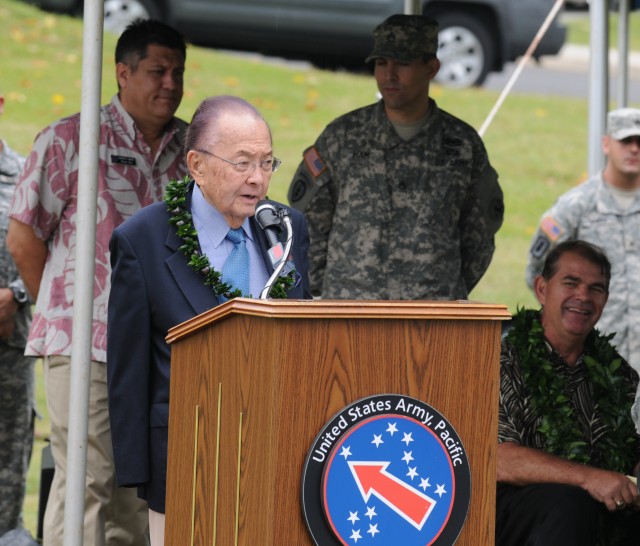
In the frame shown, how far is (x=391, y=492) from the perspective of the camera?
305 centimetres

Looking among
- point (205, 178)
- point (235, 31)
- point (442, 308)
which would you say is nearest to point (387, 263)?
point (205, 178)

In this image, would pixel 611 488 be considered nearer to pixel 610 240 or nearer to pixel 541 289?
pixel 541 289

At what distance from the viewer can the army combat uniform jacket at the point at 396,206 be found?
604cm

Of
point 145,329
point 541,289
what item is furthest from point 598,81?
point 145,329

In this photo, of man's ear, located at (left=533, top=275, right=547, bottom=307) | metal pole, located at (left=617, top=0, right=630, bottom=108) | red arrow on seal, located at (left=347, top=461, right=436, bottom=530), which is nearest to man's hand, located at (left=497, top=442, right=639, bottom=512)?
man's ear, located at (left=533, top=275, right=547, bottom=307)

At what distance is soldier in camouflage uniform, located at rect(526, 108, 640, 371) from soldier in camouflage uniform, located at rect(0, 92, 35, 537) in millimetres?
2361

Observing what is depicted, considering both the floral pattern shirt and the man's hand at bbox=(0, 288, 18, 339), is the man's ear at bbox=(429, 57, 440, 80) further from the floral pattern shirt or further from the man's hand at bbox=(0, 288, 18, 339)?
the man's hand at bbox=(0, 288, 18, 339)

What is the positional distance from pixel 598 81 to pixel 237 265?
476cm

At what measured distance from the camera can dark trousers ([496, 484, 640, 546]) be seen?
4770 millimetres

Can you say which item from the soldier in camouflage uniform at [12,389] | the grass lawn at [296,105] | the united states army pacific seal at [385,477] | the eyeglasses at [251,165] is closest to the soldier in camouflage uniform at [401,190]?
the soldier in camouflage uniform at [12,389]

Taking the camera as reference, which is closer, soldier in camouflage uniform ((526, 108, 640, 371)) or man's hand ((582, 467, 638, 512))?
man's hand ((582, 467, 638, 512))

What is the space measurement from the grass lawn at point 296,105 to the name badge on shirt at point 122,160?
8191 millimetres

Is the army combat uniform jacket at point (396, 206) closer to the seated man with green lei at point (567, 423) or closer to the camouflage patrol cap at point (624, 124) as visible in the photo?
Result: the seated man with green lei at point (567, 423)

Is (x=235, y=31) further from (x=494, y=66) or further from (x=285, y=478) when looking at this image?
(x=285, y=478)
